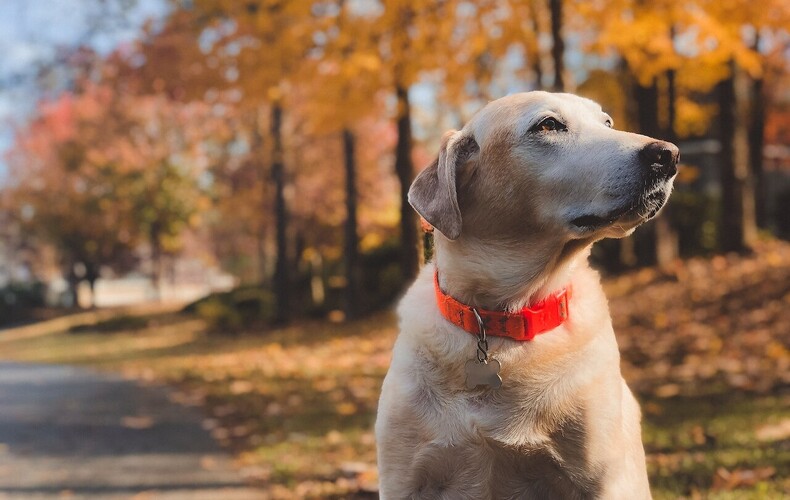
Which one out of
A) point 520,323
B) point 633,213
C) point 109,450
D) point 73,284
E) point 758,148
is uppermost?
point 758,148

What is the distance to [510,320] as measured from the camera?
2.76 meters

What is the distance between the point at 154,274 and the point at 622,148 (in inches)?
1442

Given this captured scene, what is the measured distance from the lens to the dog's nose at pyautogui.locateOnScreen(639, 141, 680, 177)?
2.50m

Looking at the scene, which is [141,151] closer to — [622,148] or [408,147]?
[408,147]

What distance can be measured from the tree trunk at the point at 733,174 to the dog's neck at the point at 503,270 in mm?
12129

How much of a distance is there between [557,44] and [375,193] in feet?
49.6

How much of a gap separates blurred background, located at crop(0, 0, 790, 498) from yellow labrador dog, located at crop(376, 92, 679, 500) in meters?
1.02

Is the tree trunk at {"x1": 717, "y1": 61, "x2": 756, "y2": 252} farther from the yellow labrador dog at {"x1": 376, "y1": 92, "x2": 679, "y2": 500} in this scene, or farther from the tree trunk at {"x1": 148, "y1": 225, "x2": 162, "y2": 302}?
the tree trunk at {"x1": 148, "y1": 225, "x2": 162, "y2": 302}

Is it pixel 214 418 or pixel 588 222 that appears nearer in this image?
pixel 588 222

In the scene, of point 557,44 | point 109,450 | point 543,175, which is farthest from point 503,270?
point 557,44

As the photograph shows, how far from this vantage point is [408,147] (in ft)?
45.8

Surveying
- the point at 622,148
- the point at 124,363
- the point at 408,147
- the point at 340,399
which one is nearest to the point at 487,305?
the point at 622,148

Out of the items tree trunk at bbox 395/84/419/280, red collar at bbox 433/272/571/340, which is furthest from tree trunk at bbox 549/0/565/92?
red collar at bbox 433/272/571/340

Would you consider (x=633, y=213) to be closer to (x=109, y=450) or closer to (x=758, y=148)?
(x=109, y=450)
